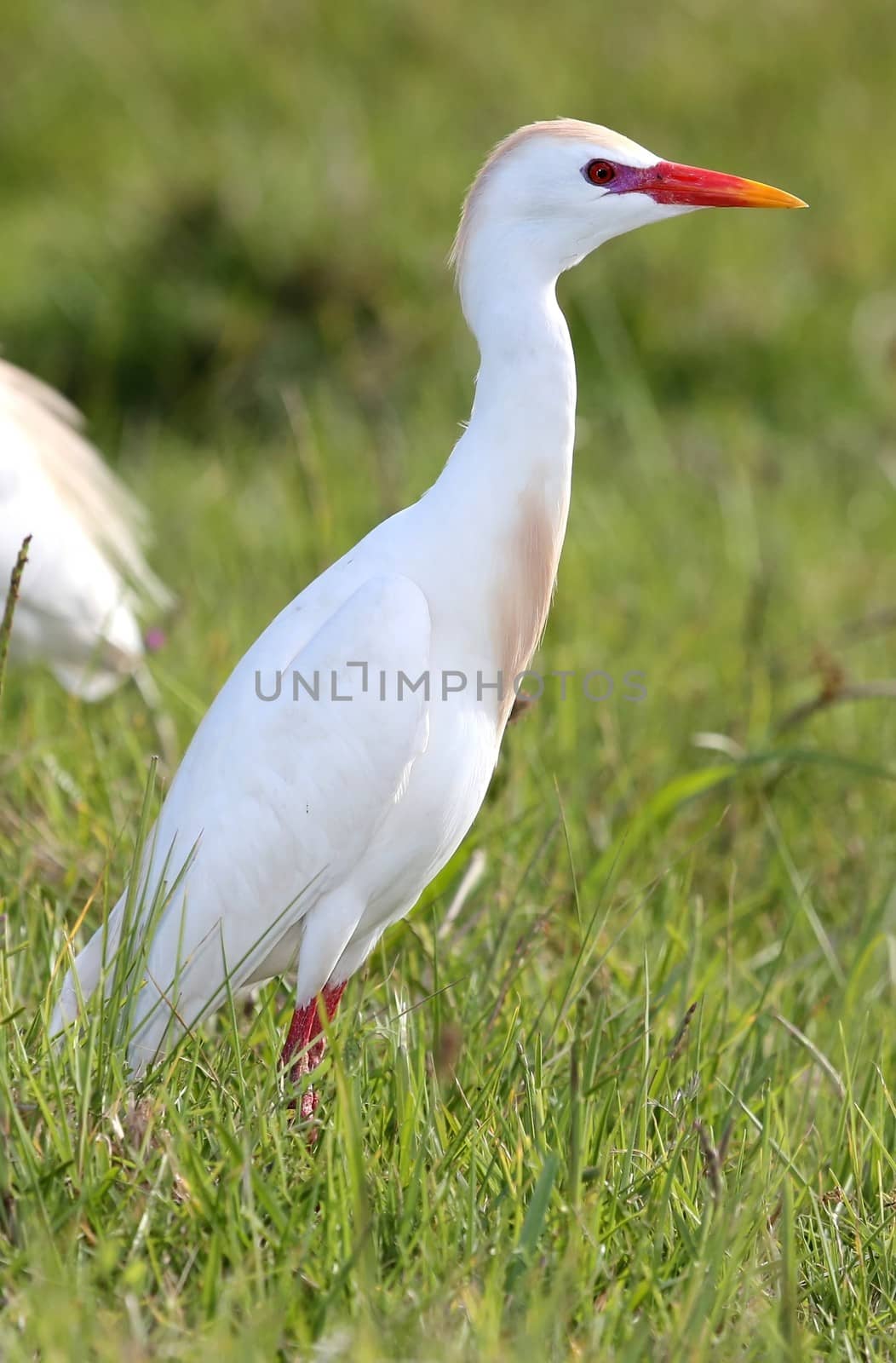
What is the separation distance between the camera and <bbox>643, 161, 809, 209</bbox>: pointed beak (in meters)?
2.18

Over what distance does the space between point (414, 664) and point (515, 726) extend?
101 centimetres

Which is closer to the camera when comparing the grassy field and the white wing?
the grassy field

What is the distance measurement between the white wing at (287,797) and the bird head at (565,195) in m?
0.51

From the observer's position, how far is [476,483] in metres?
2.17

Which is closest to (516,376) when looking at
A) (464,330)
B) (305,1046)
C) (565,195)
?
(565,195)

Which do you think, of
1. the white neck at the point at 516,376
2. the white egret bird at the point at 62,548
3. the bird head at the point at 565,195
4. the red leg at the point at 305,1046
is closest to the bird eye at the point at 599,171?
the bird head at the point at 565,195

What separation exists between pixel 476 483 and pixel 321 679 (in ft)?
1.18

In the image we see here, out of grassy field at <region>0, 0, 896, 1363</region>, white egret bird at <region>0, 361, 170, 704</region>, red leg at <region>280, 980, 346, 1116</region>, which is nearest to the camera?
grassy field at <region>0, 0, 896, 1363</region>

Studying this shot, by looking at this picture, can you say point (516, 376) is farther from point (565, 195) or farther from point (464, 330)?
point (464, 330)

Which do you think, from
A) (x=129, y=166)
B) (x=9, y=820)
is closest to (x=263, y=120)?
(x=129, y=166)

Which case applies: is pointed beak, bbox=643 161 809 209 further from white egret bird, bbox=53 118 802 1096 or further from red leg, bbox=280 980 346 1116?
red leg, bbox=280 980 346 1116

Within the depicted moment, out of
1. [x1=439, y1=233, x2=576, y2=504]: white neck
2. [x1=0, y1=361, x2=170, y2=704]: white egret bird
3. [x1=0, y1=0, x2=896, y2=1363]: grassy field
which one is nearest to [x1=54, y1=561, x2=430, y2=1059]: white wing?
[x1=0, y1=0, x2=896, y2=1363]: grassy field

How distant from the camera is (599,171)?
2.16m

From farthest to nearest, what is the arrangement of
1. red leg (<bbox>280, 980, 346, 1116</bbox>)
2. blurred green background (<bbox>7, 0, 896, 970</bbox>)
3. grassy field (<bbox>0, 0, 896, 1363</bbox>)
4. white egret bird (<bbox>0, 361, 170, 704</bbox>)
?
blurred green background (<bbox>7, 0, 896, 970</bbox>) → white egret bird (<bbox>0, 361, 170, 704</bbox>) → red leg (<bbox>280, 980, 346, 1116</bbox>) → grassy field (<bbox>0, 0, 896, 1363</bbox>)
